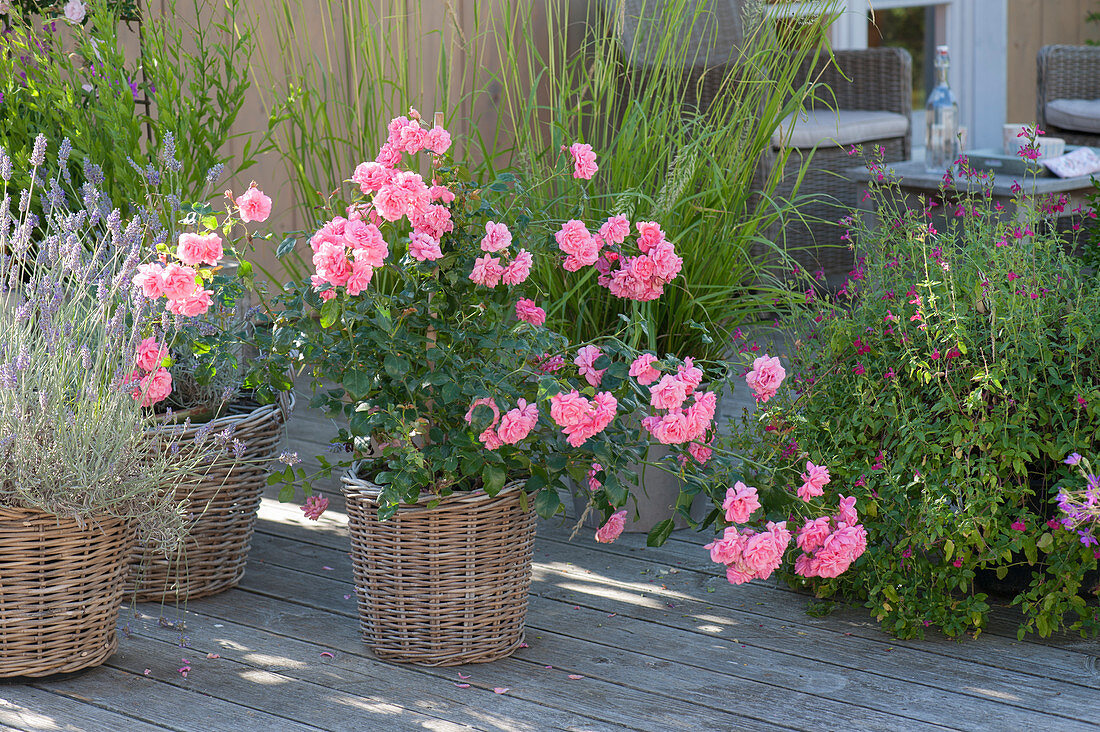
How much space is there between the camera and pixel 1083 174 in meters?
3.47

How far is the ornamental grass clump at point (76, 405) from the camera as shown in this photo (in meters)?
1.58

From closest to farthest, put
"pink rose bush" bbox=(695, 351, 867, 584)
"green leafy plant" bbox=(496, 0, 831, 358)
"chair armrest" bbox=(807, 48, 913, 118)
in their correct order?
"pink rose bush" bbox=(695, 351, 867, 584)
"green leafy plant" bbox=(496, 0, 831, 358)
"chair armrest" bbox=(807, 48, 913, 118)

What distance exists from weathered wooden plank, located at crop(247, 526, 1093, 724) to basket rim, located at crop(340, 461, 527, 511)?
33 centimetres

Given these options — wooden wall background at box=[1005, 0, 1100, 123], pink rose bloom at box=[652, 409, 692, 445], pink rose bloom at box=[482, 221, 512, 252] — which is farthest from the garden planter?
wooden wall background at box=[1005, 0, 1100, 123]

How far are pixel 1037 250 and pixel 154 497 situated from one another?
146 cm

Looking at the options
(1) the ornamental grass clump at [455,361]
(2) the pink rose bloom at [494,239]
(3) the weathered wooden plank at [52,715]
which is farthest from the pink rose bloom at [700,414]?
(3) the weathered wooden plank at [52,715]

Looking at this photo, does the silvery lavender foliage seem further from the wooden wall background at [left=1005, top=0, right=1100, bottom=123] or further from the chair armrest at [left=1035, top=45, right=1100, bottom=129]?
the wooden wall background at [left=1005, top=0, right=1100, bottom=123]

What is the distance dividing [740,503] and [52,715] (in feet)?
3.22

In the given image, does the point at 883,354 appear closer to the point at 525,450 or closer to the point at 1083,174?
the point at 525,450

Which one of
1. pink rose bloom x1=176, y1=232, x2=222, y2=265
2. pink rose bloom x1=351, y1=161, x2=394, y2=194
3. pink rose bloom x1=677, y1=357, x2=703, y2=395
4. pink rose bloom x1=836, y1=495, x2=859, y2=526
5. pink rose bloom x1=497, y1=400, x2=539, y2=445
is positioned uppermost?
pink rose bloom x1=351, y1=161, x2=394, y2=194

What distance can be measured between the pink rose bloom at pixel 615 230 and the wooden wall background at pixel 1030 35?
4.95 m

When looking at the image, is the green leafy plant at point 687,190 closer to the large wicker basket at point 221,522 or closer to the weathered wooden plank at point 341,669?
the large wicker basket at point 221,522

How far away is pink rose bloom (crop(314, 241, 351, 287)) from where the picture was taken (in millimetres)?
1526

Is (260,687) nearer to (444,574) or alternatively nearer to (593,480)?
(444,574)
